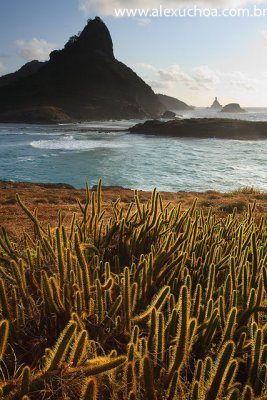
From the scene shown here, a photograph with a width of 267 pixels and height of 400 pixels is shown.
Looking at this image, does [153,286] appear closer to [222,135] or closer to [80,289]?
[80,289]

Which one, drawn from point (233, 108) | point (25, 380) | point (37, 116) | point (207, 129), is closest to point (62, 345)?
point (25, 380)

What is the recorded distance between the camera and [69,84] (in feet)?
314

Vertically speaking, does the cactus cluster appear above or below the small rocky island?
below

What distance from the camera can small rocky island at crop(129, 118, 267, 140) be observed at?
4600 centimetres

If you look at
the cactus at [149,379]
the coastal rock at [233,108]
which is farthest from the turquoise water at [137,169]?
the coastal rock at [233,108]

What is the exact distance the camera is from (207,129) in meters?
48.0

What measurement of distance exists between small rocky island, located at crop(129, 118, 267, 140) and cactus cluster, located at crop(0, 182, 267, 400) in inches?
1772

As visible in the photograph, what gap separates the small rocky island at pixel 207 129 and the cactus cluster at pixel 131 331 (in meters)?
45.0

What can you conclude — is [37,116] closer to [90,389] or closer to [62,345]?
[62,345]

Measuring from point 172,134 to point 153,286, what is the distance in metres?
47.1

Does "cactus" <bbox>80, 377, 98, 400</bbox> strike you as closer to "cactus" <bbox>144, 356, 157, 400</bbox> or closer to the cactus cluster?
the cactus cluster

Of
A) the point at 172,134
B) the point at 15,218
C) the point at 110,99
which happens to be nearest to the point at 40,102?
the point at 110,99

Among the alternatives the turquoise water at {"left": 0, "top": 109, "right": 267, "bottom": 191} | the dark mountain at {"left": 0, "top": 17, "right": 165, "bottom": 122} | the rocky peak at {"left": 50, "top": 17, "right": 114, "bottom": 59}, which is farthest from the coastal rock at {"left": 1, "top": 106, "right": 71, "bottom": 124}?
the rocky peak at {"left": 50, "top": 17, "right": 114, "bottom": 59}

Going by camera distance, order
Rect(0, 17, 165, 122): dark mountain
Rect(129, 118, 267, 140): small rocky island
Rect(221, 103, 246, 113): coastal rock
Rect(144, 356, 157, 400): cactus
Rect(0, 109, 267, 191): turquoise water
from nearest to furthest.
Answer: Rect(144, 356, 157, 400): cactus → Rect(0, 109, 267, 191): turquoise water → Rect(129, 118, 267, 140): small rocky island → Rect(0, 17, 165, 122): dark mountain → Rect(221, 103, 246, 113): coastal rock
